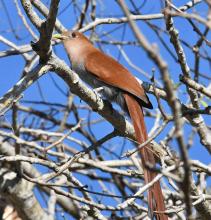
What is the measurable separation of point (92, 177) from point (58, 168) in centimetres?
255

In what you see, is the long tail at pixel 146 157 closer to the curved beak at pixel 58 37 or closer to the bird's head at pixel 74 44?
the bird's head at pixel 74 44

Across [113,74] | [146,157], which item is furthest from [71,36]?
[146,157]

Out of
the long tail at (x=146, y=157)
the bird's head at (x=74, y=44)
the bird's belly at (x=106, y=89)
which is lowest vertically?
the long tail at (x=146, y=157)

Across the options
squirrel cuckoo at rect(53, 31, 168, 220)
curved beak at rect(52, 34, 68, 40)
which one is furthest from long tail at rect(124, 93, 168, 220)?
curved beak at rect(52, 34, 68, 40)

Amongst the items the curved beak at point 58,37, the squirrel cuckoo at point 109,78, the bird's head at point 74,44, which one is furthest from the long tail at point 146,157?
the curved beak at point 58,37

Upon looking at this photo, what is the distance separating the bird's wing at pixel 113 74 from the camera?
152 inches

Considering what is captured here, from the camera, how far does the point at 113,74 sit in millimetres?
4160

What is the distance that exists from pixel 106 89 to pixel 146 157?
1.10 metres

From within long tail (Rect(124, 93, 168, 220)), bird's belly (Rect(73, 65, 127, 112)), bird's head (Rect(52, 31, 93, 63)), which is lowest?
long tail (Rect(124, 93, 168, 220))

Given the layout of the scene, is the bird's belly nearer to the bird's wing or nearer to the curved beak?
the bird's wing

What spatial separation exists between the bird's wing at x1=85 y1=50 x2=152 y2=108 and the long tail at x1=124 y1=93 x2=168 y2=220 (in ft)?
0.24

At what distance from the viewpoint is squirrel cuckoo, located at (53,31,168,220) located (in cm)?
376

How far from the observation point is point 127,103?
3.92 meters

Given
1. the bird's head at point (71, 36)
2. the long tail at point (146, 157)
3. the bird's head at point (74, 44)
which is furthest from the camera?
the bird's head at point (71, 36)
